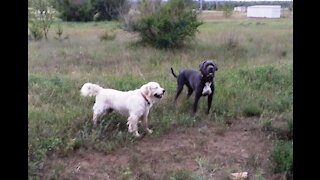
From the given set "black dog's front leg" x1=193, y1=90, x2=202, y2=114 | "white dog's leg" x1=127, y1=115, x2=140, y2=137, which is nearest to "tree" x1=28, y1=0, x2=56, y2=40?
"black dog's front leg" x1=193, y1=90, x2=202, y2=114

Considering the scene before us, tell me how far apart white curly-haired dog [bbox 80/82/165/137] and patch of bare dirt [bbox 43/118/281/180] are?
1.05ft

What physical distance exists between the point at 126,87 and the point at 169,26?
27.6 ft

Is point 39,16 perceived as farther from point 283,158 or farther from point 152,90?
point 283,158

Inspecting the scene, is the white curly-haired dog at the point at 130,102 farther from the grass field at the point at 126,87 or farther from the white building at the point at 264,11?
the white building at the point at 264,11

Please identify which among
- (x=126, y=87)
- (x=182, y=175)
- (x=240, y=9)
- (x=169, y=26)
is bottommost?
(x=182, y=175)

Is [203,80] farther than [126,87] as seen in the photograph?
No

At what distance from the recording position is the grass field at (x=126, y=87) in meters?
6.00

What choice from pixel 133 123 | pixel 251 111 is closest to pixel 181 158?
pixel 133 123

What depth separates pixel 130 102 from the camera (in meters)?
6.38

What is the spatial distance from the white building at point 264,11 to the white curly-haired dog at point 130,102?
125ft

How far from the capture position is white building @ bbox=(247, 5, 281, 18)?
140ft

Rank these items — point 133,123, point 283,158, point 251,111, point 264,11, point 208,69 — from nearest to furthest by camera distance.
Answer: point 283,158, point 133,123, point 208,69, point 251,111, point 264,11

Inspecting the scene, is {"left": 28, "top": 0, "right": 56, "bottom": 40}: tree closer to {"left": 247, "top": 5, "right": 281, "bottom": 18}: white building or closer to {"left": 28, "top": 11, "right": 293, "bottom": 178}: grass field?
{"left": 28, "top": 11, "right": 293, "bottom": 178}: grass field
